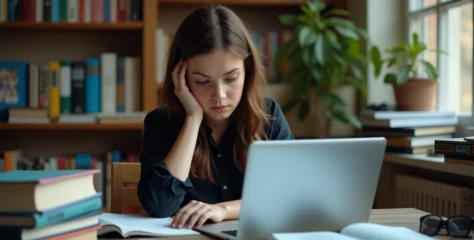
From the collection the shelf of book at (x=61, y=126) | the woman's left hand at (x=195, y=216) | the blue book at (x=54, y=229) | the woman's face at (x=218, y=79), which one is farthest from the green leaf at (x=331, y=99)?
A: the blue book at (x=54, y=229)

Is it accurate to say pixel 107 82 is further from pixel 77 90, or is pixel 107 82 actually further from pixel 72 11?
pixel 72 11

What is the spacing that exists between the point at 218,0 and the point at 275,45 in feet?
1.17

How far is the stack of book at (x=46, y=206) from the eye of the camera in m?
0.98

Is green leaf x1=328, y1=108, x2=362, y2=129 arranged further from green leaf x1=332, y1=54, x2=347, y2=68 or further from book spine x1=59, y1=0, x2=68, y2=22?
book spine x1=59, y1=0, x2=68, y2=22

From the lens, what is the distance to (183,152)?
1588 mm

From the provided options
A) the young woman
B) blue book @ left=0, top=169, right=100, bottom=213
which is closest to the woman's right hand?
the young woman

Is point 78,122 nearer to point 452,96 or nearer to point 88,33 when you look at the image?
point 88,33

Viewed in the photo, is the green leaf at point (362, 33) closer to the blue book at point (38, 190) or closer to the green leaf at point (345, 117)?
the green leaf at point (345, 117)

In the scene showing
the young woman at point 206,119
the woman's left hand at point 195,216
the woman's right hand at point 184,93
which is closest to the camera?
the woman's left hand at point 195,216

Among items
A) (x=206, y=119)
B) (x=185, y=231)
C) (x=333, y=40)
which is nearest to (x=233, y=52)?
(x=206, y=119)

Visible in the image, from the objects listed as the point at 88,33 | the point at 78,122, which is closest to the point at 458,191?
the point at 78,122

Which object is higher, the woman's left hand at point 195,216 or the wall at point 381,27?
the wall at point 381,27

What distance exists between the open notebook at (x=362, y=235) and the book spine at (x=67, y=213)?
0.32m

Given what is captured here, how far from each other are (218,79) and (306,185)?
1.71ft
